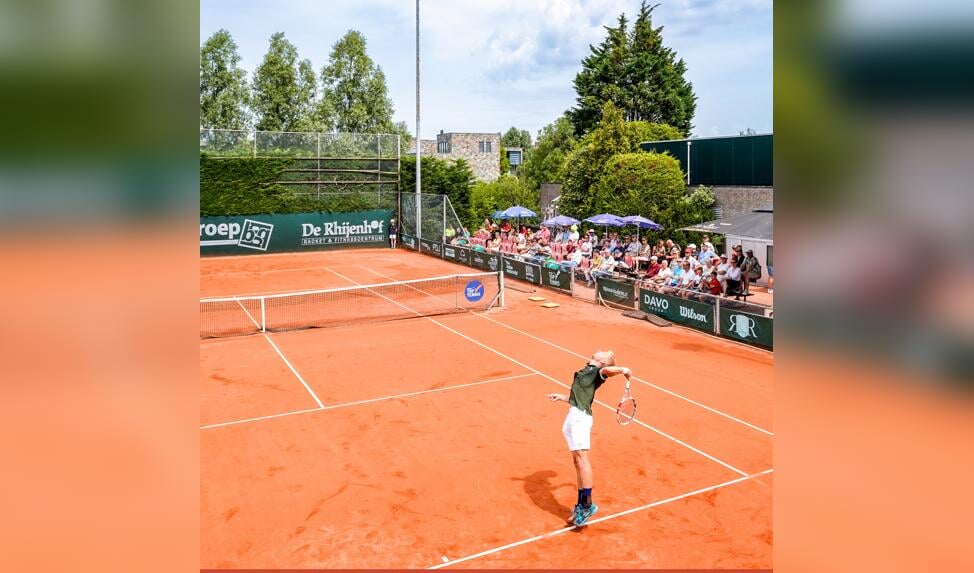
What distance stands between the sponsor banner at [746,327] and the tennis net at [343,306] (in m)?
7.00

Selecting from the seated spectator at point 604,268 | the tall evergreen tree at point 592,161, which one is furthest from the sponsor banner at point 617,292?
the tall evergreen tree at point 592,161

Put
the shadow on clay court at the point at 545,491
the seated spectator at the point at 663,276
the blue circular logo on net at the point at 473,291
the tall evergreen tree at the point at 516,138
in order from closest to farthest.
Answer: the shadow on clay court at the point at 545,491, the seated spectator at the point at 663,276, the blue circular logo on net at the point at 473,291, the tall evergreen tree at the point at 516,138

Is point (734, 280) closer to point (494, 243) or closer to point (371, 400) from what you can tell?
point (371, 400)

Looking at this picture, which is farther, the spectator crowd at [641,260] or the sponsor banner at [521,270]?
the sponsor banner at [521,270]

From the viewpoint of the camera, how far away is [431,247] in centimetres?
3559

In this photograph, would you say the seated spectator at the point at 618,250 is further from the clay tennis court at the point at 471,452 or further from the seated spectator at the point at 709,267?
the clay tennis court at the point at 471,452

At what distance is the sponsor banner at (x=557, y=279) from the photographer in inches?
958

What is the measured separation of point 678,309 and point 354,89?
134 ft

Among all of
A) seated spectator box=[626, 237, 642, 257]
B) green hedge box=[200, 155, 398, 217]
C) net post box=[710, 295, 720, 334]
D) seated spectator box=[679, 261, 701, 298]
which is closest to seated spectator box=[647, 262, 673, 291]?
seated spectator box=[679, 261, 701, 298]
